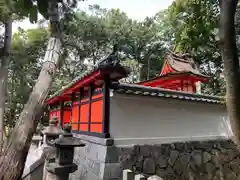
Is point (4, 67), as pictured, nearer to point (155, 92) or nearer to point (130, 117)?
point (130, 117)

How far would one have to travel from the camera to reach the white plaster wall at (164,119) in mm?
5570

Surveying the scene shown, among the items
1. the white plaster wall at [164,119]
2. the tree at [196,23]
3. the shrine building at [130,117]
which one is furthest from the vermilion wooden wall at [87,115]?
the tree at [196,23]

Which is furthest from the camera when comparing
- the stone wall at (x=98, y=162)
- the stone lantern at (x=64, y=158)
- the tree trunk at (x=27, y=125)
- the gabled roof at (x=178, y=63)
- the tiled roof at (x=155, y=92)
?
the gabled roof at (x=178, y=63)

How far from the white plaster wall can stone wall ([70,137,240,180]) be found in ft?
1.07

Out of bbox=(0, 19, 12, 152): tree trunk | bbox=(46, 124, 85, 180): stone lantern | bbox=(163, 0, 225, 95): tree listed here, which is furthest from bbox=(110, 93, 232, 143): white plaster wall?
bbox=(0, 19, 12, 152): tree trunk

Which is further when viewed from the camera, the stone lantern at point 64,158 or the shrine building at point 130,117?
the shrine building at point 130,117

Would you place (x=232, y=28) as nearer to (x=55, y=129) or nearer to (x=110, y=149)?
(x=110, y=149)

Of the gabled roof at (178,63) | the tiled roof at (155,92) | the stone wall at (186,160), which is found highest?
the gabled roof at (178,63)

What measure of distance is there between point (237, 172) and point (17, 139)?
781cm

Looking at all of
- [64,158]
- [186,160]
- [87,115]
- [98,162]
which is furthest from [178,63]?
[64,158]

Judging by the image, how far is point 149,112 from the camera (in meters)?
6.11

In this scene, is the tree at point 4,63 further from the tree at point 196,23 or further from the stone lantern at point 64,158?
the tree at point 196,23

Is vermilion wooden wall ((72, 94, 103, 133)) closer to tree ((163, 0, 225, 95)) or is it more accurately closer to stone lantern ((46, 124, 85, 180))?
stone lantern ((46, 124, 85, 180))

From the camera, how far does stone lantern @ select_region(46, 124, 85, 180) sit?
10.6ft
